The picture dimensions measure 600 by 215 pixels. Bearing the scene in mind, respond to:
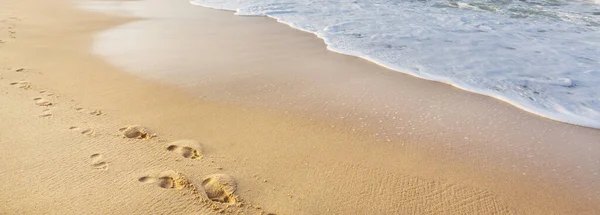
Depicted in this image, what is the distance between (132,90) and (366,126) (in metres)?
2.20

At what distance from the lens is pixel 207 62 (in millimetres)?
4586

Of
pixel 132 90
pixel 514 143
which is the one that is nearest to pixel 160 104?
pixel 132 90

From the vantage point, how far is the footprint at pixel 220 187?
7.14ft

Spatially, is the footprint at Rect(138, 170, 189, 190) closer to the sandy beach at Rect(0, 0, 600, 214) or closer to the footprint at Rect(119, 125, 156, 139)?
the sandy beach at Rect(0, 0, 600, 214)

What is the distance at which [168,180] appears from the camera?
2324 millimetres

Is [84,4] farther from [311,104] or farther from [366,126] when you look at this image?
[366,126]

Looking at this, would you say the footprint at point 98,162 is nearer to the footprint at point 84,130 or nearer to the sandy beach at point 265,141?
the sandy beach at point 265,141

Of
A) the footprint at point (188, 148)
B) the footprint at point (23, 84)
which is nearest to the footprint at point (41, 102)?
the footprint at point (23, 84)

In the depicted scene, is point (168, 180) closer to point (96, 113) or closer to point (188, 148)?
point (188, 148)

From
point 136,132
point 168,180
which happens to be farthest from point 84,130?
point 168,180

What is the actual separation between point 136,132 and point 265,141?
0.94 metres

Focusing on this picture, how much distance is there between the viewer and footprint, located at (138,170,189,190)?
2271 mm

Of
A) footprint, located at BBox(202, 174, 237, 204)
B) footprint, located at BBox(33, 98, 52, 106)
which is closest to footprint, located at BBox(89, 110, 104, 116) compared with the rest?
footprint, located at BBox(33, 98, 52, 106)

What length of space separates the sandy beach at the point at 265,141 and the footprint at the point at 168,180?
0.01 metres
